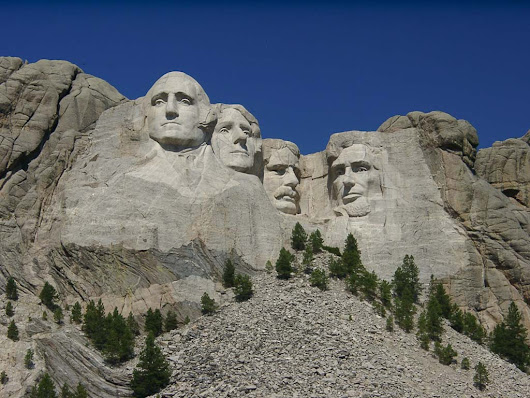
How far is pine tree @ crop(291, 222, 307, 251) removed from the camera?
133 ft

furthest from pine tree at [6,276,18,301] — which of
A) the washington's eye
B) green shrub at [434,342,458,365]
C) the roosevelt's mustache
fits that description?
green shrub at [434,342,458,365]

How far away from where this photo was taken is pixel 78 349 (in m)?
35.5

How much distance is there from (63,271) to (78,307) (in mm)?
1652

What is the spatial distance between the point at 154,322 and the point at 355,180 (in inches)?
355

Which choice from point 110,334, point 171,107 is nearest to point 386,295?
point 110,334

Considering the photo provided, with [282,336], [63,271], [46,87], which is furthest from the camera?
[46,87]

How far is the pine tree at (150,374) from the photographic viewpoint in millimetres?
34000

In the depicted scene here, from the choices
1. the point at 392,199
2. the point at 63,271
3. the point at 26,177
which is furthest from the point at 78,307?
the point at 392,199

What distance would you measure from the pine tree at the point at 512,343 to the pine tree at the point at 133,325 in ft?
32.2

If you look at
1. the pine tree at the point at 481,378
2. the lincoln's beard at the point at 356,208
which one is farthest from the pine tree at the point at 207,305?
the pine tree at the point at 481,378

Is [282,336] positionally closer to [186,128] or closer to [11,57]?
[186,128]

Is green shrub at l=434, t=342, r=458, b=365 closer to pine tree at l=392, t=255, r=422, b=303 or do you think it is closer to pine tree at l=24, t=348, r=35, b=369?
pine tree at l=392, t=255, r=422, b=303

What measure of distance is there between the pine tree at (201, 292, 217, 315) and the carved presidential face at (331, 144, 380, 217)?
21.8 feet

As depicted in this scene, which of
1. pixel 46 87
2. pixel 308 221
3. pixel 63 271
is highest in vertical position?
pixel 46 87
